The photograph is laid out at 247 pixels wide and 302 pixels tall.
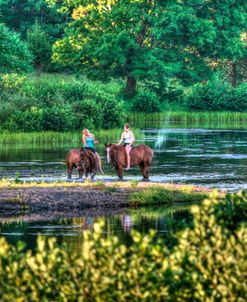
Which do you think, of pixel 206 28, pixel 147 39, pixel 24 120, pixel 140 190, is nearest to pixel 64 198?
pixel 140 190

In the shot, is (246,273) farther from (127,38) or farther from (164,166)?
(127,38)

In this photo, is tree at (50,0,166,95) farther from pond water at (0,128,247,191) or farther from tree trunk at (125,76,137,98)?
pond water at (0,128,247,191)

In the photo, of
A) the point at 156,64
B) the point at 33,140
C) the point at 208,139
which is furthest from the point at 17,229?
the point at 156,64

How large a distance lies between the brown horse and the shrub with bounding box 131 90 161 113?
163ft

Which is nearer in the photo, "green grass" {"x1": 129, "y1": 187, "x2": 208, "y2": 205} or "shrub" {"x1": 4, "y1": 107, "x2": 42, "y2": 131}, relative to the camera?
"green grass" {"x1": 129, "y1": 187, "x2": 208, "y2": 205}

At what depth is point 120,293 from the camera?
43.4 feet

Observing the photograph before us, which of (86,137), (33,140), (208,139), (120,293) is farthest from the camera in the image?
(208,139)

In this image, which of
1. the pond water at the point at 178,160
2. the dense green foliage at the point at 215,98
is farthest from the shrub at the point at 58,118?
the dense green foliage at the point at 215,98

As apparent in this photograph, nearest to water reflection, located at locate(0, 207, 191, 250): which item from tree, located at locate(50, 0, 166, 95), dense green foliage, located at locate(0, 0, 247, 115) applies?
dense green foliage, located at locate(0, 0, 247, 115)

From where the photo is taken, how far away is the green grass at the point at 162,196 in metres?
32.6

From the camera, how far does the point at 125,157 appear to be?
39875mm

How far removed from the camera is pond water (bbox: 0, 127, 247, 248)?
26891 mm

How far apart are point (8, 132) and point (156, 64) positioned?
3289 centimetres

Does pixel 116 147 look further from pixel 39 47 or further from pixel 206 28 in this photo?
pixel 39 47
